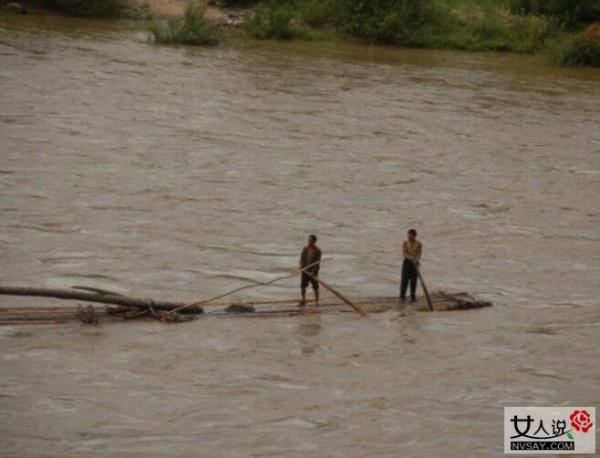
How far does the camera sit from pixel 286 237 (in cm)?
1794

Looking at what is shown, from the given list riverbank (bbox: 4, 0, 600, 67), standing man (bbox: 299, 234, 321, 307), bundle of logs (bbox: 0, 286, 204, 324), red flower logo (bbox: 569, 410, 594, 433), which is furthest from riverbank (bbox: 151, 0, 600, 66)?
red flower logo (bbox: 569, 410, 594, 433)

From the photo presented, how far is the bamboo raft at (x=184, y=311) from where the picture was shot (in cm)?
1316

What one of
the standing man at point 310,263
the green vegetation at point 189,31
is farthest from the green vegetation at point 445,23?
the standing man at point 310,263

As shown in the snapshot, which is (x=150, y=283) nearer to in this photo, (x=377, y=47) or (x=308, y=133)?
(x=308, y=133)

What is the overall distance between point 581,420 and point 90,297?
565 centimetres

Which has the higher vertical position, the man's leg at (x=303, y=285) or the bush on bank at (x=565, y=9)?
the bush on bank at (x=565, y=9)

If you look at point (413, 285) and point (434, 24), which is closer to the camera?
point (413, 285)

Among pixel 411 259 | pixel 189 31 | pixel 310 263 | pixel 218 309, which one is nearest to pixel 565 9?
pixel 189 31

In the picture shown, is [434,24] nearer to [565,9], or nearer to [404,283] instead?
[565,9]

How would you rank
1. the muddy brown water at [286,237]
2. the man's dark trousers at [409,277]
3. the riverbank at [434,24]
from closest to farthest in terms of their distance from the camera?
the muddy brown water at [286,237] < the man's dark trousers at [409,277] < the riverbank at [434,24]

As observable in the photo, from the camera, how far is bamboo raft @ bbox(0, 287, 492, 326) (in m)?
13.2

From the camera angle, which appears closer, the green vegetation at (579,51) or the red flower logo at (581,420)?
the red flower logo at (581,420)

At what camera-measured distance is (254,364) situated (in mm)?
12477

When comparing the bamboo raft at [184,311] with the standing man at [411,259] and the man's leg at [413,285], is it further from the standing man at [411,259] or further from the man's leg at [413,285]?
the standing man at [411,259]
